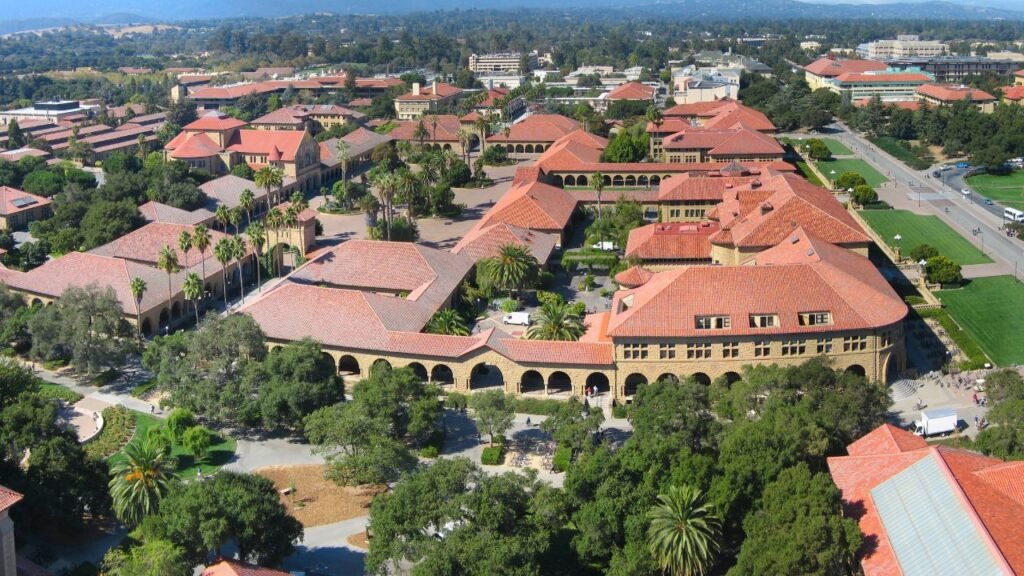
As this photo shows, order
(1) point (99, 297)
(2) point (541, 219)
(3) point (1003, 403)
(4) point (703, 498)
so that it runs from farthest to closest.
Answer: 1. (2) point (541, 219)
2. (1) point (99, 297)
3. (3) point (1003, 403)
4. (4) point (703, 498)

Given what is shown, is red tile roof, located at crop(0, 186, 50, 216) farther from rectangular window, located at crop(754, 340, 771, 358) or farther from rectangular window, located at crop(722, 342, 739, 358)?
rectangular window, located at crop(754, 340, 771, 358)

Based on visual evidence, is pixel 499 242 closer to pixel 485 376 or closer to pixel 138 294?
pixel 485 376

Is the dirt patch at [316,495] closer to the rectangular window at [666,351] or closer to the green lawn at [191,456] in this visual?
the green lawn at [191,456]

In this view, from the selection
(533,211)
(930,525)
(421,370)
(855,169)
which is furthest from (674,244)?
(855,169)

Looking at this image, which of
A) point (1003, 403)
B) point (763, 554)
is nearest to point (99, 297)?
point (763, 554)

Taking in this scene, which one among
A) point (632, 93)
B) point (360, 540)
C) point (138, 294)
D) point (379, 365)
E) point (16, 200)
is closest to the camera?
point (360, 540)

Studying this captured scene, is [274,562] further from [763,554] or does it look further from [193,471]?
[763,554]

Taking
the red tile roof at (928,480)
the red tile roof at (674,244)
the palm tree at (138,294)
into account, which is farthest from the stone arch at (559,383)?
the palm tree at (138,294)
